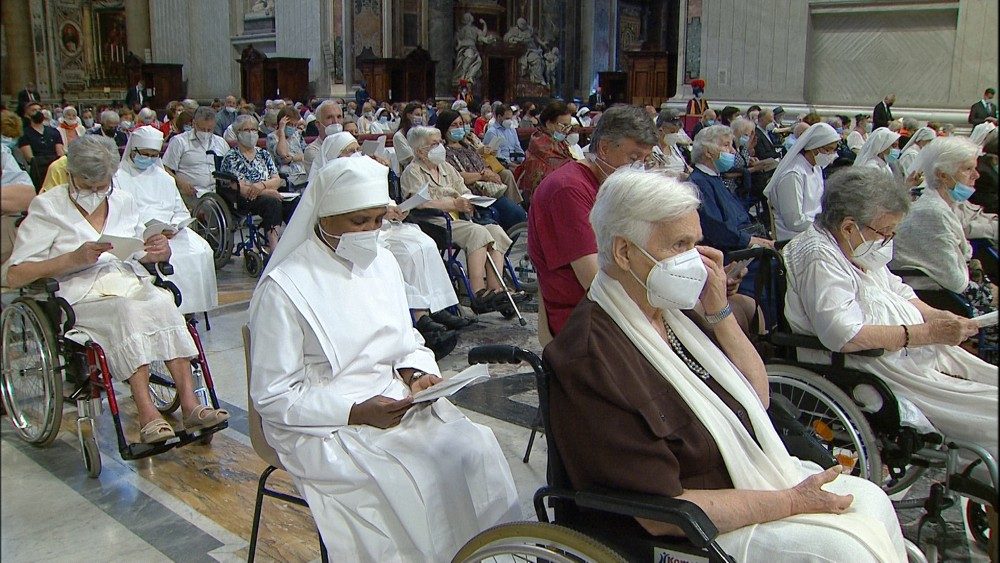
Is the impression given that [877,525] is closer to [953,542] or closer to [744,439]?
[744,439]

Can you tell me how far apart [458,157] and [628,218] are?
208 inches

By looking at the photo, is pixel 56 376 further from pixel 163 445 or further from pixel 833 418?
pixel 833 418

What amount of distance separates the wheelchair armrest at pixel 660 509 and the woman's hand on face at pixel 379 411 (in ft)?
2.34

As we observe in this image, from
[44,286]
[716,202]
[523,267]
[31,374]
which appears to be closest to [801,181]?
[716,202]

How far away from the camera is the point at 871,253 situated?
122 inches

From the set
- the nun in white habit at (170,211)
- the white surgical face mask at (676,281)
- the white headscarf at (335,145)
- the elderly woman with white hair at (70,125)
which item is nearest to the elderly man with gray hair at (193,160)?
the white headscarf at (335,145)

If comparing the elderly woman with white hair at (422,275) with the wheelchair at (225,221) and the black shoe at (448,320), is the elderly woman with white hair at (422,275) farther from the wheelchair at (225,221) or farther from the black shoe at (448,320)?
the wheelchair at (225,221)

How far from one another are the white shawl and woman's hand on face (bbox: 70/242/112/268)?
90.8 inches

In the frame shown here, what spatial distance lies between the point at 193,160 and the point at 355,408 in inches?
241

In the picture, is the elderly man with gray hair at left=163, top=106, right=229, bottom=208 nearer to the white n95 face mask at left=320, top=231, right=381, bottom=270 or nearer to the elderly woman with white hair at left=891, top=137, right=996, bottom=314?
the white n95 face mask at left=320, top=231, right=381, bottom=270

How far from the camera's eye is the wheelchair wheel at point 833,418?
9.36 feet

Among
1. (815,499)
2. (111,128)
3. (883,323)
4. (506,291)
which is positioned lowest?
(506,291)

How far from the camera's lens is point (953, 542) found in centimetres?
297

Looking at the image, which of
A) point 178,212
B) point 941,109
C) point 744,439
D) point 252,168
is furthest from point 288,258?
point 941,109
